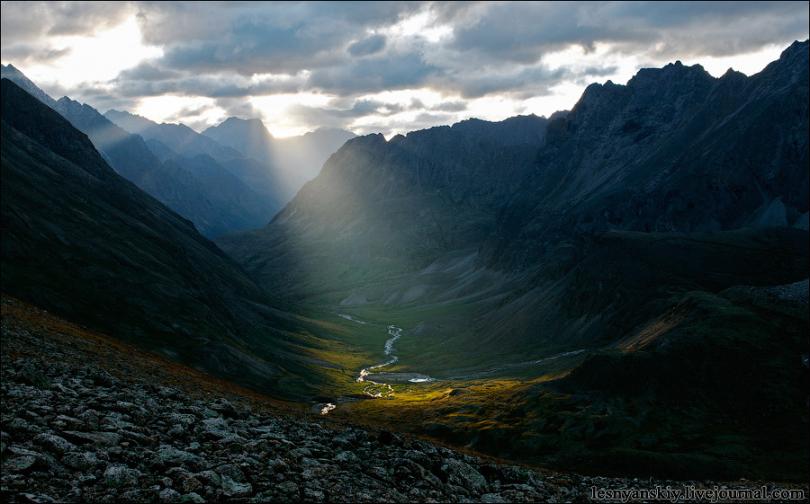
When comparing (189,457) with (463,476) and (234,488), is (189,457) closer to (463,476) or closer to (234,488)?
(234,488)

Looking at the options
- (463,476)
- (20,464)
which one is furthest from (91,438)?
(463,476)

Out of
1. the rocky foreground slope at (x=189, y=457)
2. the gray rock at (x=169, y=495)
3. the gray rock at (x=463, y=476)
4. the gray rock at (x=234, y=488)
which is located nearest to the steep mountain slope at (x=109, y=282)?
the rocky foreground slope at (x=189, y=457)

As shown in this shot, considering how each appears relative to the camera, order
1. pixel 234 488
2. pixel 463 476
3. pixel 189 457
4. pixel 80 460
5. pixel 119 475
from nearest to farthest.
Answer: pixel 119 475 → pixel 80 460 → pixel 234 488 → pixel 189 457 → pixel 463 476

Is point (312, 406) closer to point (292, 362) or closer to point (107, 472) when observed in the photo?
point (292, 362)

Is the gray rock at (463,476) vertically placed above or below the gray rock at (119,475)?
below

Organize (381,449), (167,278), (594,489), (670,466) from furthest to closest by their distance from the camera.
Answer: (167,278)
(670,466)
(594,489)
(381,449)

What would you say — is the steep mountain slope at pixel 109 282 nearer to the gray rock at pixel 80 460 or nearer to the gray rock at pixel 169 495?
the gray rock at pixel 80 460

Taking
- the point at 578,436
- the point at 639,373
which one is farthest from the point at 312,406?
the point at 639,373

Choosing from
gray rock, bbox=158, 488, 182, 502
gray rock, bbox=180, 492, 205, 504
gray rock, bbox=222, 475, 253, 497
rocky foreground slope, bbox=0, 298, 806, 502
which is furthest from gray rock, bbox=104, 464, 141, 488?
gray rock, bbox=222, 475, 253, 497
